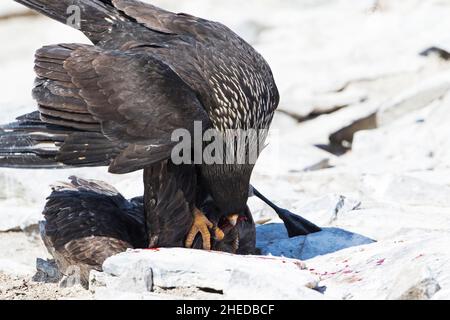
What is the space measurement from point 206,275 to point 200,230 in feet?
3.50

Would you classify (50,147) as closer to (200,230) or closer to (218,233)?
(200,230)

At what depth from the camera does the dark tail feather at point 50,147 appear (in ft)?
21.9

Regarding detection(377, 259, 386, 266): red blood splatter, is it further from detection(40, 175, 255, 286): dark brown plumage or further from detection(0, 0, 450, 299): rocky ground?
detection(40, 175, 255, 286): dark brown plumage

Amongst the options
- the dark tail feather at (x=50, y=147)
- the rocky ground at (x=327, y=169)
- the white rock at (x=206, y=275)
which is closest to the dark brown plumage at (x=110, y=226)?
the rocky ground at (x=327, y=169)

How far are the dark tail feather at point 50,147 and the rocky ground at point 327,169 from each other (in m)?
0.69

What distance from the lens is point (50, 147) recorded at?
22.2 ft

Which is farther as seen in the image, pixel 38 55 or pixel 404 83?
pixel 404 83

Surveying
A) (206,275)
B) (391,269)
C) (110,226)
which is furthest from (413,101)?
(206,275)

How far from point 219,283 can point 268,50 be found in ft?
A: 27.0

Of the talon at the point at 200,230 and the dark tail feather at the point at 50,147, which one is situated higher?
the dark tail feather at the point at 50,147

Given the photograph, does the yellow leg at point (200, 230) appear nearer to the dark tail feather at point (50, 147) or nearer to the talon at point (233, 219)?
the talon at point (233, 219)
